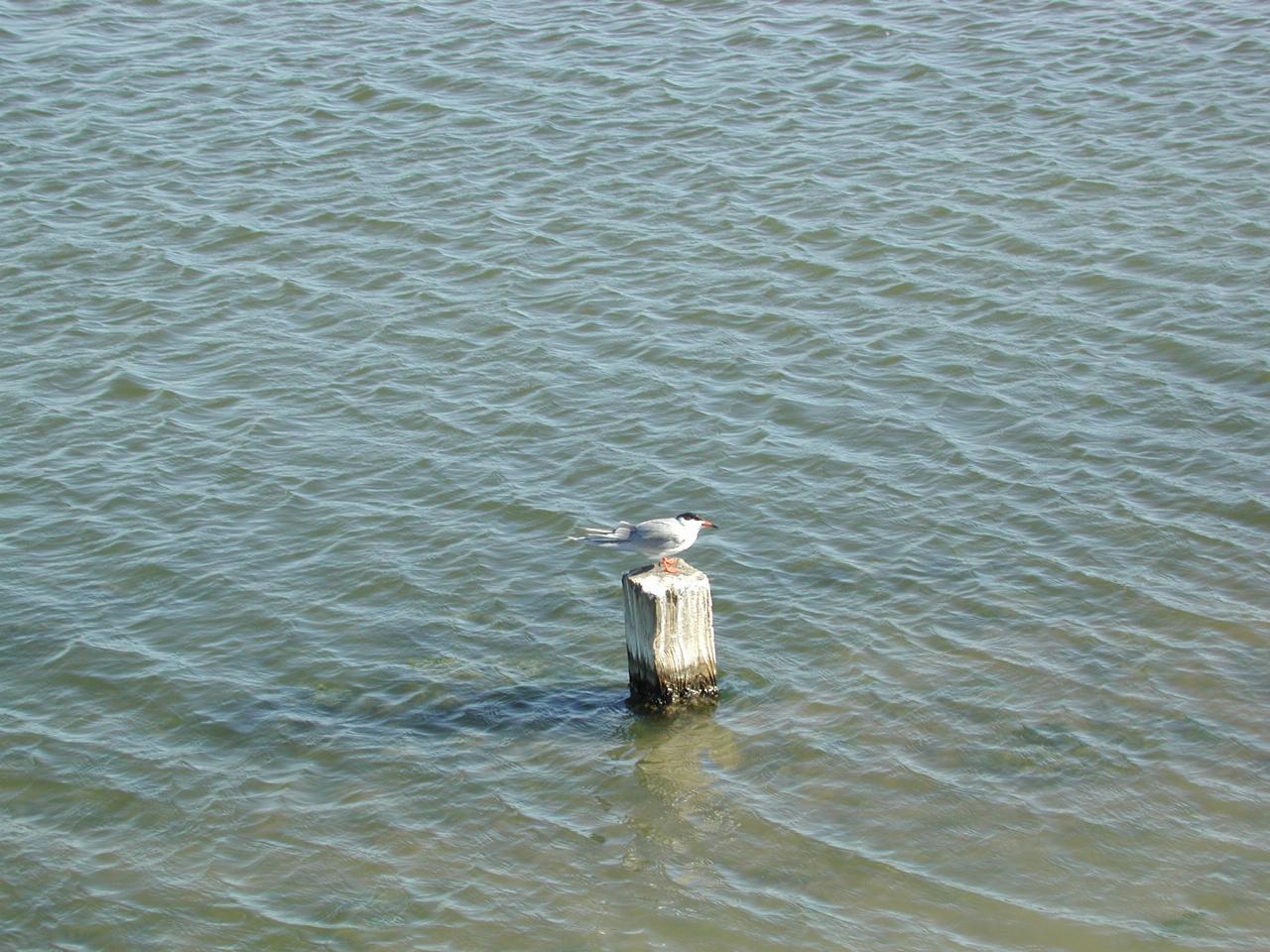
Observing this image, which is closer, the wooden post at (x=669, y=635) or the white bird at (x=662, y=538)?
the wooden post at (x=669, y=635)

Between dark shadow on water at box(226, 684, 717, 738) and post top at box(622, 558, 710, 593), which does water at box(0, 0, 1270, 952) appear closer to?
dark shadow on water at box(226, 684, 717, 738)

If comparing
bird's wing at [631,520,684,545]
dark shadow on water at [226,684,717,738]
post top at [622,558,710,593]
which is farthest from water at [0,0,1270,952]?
bird's wing at [631,520,684,545]

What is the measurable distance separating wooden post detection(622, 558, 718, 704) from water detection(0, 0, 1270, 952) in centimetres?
27

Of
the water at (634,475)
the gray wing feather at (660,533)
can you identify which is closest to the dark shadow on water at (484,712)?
the water at (634,475)

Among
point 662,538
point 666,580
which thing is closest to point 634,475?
point 662,538

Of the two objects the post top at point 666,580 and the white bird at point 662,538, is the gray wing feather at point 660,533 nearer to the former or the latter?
the white bird at point 662,538

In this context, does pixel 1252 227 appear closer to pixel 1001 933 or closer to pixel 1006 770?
pixel 1006 770

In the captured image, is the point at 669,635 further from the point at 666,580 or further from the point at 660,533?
the point at 660,533

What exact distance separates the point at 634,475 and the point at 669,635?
340 cm

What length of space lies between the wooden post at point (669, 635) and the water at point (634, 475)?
0.27m

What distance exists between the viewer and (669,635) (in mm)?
10500

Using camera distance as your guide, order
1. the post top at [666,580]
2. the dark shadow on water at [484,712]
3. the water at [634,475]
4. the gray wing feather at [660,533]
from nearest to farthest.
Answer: the water at [634,475], the post top at [666,580], the gray wing feather at [660,533], the dark shadow on water at [484,712]

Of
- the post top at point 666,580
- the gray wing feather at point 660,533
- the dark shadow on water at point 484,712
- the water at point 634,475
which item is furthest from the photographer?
the dark shadow on water at point 484,712

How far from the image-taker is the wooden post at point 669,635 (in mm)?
10336
